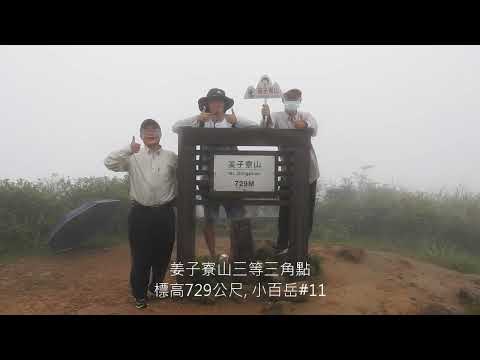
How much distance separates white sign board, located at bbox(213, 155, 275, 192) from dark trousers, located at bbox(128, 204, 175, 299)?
0.64 metres

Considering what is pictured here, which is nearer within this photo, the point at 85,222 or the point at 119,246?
the point at 85,222

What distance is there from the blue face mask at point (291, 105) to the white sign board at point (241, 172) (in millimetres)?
881

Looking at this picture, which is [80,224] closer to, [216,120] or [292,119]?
[216,120]

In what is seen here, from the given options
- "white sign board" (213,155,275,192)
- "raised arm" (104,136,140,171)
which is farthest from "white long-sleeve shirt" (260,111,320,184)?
"raised arm" (104,136,140,171)

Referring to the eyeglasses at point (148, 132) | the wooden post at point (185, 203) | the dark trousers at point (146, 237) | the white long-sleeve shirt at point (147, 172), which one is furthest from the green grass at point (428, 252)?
the eyeglasses at point (148, 132)

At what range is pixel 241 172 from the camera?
4332 millimetres

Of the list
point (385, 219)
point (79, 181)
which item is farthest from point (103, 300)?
point (385, 219)

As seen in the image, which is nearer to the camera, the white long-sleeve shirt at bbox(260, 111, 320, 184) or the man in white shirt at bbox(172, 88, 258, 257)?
the man in white shirt at bbox(172, 88, 258, 257)

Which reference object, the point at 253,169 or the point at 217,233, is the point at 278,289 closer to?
the point at 253,169

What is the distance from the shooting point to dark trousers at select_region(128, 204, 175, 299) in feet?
13.1

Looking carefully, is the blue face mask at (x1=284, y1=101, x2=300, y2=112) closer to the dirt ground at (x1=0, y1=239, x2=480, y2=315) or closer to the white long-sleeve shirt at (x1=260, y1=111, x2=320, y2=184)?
the white long-sleeve shirt at (x1=260, y1=111, x2=320, y2=184)

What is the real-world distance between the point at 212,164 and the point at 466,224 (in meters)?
5.97

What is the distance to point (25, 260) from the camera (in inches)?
222

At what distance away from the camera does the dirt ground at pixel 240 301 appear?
12.8 feet
